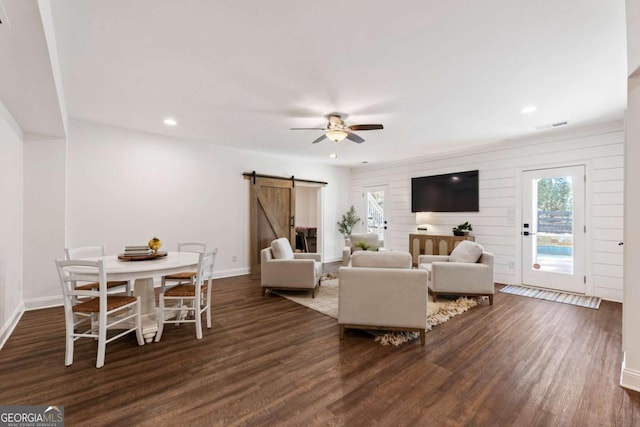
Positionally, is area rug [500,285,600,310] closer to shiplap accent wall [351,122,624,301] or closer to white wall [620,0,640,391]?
shiplap accent wall [351,122,624,301]

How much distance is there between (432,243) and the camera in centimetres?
589

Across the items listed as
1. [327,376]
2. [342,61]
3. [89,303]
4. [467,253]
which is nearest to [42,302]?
[89,303]

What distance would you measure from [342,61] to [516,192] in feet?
14.3

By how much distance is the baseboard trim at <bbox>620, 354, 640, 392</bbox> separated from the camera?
2.03 metres

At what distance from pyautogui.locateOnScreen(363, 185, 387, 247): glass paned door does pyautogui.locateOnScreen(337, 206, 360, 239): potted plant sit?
338 mm

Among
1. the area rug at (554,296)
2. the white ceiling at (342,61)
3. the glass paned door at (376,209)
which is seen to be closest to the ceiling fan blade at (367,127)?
the white ceiling at (342,61)

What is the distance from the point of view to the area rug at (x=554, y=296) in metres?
4.02

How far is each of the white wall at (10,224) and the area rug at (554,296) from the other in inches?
259

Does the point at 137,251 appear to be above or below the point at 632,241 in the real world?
below

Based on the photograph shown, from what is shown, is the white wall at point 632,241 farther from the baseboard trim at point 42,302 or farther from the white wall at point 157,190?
the baseboard trim at point 42,302

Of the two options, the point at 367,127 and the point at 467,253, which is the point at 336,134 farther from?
the point at 467,253

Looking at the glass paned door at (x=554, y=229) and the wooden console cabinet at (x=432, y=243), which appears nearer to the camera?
the glass paned door at (x=554, y=229)

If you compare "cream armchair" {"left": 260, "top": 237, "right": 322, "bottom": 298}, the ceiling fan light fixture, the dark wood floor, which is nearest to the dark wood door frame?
"cream armchair" {"left": 260, "top": 237, "right": 322, "bottom": 298}

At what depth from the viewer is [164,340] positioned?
9.25 feet
